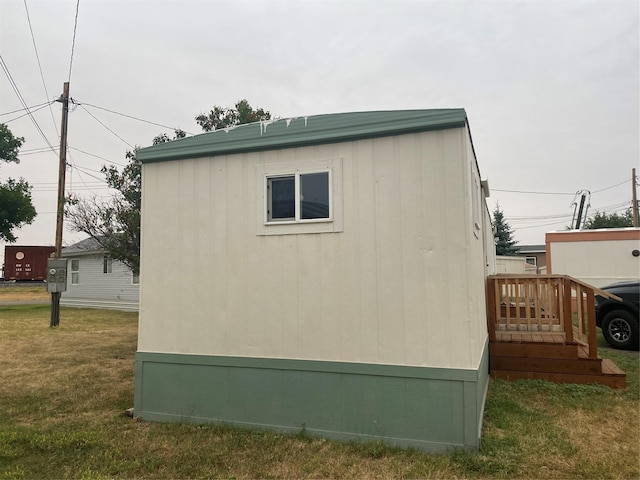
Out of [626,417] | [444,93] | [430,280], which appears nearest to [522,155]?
[444,93]

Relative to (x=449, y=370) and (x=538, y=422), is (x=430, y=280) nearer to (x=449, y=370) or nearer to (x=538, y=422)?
(x=449, y=370)

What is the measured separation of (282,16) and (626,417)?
6894 mm

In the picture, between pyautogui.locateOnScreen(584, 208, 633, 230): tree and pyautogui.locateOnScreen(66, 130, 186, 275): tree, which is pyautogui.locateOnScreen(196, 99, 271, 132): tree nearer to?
pyautogui.locateOnScreen(66, 130, 186, 275): tree

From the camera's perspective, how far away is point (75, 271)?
66.7ft

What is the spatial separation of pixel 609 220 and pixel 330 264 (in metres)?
41.1

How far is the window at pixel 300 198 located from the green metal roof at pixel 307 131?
35 centimetres

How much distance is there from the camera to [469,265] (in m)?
3.69

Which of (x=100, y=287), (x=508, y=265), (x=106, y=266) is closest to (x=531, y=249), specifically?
(x=508, y=265)

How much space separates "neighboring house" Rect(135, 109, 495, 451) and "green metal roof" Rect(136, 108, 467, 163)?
1 centimetres

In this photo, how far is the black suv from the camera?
764 cm

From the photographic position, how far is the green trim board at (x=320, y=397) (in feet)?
12.0

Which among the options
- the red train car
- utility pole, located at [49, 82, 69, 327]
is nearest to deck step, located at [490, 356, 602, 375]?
utility pole, located at [49, 82, 69, 327]

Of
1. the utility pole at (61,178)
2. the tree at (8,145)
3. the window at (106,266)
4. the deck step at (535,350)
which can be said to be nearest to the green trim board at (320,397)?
the deck step at (535,350)

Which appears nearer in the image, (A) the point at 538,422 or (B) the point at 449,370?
(B) the point at 449,370
